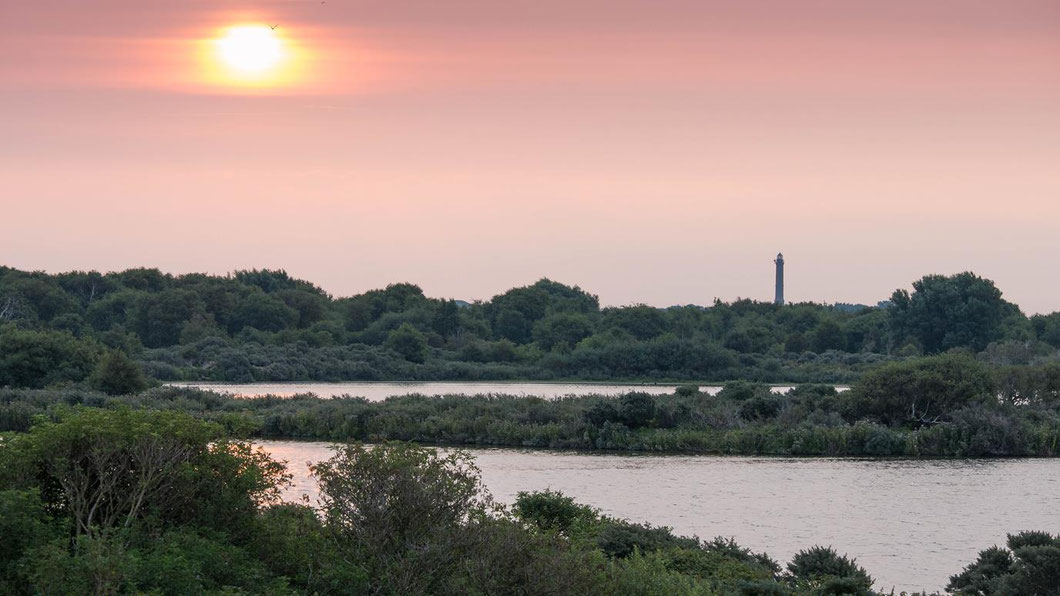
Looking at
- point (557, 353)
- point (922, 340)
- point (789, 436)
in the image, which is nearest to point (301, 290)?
point (557, 353)

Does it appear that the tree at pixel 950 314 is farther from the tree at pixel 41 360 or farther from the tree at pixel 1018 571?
the tree at pixel 1018 571

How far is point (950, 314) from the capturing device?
105188 millimetres

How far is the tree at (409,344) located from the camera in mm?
101188

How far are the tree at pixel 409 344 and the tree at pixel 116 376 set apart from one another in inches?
1793

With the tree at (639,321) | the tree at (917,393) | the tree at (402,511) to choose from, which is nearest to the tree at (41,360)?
the tree at (917,393)

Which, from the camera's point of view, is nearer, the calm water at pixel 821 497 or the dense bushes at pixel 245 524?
the dense bushes at pixel 245 524

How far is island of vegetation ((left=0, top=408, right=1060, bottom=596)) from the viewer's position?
1330cm

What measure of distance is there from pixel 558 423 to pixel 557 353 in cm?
5576

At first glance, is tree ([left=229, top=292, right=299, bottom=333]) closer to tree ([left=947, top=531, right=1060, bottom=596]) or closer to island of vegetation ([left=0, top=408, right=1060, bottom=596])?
tree ([left=947, top=531, right=1060, bottom=596])

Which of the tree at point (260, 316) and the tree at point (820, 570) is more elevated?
the tree at point (260, 316)

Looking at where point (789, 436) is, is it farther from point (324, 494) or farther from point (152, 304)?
point (152, 304)

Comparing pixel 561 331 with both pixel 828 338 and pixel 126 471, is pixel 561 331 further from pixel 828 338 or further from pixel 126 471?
pixel 126 471

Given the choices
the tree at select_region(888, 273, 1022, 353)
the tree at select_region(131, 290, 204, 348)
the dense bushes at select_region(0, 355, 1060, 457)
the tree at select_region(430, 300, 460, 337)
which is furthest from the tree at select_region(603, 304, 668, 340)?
the dense bushes at select_region(0, 355, 1060, 457)

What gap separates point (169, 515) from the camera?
47.7ft
